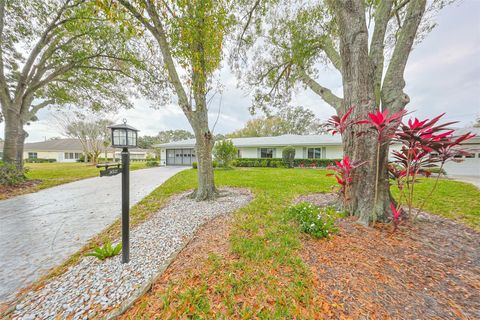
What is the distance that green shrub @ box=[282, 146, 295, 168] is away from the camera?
15.2m

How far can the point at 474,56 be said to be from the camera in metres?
5.53

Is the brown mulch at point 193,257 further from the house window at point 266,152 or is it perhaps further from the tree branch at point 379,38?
the house window at point 266,152

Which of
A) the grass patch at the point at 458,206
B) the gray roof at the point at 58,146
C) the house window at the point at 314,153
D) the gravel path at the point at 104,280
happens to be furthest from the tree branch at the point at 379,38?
the gray roof at the point at 58,146

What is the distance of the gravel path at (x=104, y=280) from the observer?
1539 millimetres

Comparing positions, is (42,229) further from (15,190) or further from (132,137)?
(15,190)

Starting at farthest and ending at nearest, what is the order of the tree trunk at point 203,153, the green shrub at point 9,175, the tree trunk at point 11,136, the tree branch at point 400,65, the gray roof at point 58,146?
the gray roof at point 58,146 → the tree trunk at point 11,136 → the green shrub at point 9,175 → the tree trunk at point 203,153 → the tree branch at point 400,65

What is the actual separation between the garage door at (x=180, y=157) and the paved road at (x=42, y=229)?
46.5ft

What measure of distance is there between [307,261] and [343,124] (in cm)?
234

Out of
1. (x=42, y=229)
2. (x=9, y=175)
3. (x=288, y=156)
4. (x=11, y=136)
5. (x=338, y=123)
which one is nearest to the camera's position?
(x=338, y=123)

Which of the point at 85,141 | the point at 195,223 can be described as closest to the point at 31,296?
the point at 195,223

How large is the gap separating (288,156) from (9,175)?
651 inches

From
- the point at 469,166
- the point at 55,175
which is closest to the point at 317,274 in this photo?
the point at 55,175

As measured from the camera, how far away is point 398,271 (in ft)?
6.26

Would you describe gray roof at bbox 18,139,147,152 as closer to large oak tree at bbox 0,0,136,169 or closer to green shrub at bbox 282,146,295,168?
large oak tree at bbox 0,0,136,169
